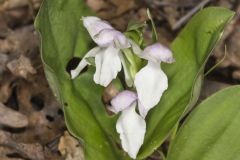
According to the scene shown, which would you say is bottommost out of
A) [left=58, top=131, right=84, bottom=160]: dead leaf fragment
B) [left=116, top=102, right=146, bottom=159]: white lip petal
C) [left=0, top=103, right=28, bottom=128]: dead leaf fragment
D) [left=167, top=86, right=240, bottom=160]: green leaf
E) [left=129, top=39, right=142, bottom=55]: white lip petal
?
[left=58, top=131, right=84, bottom=160]: dead leaf fragment

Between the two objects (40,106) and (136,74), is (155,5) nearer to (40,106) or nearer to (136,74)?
(40,106)

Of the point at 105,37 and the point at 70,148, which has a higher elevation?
the point at 105,37

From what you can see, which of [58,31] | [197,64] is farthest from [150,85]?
[58,31]

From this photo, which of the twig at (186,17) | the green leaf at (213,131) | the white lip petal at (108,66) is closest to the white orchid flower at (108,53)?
the white lip petal at (108,66)

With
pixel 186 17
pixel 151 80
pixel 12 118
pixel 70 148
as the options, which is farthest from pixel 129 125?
pixel 186 17

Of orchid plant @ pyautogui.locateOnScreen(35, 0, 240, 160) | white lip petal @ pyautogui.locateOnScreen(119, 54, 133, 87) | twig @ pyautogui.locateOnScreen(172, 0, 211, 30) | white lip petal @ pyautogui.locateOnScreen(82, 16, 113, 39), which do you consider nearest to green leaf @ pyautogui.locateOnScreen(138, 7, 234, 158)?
orchid plant @ pyautogui.locateOnScreen(35, 0, 240, 160)

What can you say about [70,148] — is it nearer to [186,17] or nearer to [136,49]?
[136,49]

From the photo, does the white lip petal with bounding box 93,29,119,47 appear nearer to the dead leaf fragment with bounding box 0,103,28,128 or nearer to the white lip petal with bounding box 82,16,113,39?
the white lip petal with bounding box 82,16,113,39
